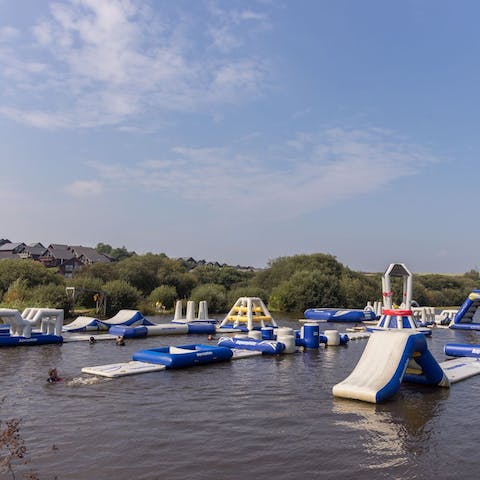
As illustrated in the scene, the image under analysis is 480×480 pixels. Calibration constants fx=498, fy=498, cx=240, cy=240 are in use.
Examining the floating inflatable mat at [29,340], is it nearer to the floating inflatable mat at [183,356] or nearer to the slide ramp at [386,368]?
the floating inflatable mat at [183,356]

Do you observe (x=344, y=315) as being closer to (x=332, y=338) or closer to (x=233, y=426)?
(x=332, y=338)

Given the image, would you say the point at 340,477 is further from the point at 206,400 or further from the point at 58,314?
the point at 58,314

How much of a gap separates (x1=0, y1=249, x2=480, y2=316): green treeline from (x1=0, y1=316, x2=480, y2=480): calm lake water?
935 inches

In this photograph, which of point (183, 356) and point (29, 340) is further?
point (29, 340)

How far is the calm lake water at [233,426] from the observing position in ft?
32.8

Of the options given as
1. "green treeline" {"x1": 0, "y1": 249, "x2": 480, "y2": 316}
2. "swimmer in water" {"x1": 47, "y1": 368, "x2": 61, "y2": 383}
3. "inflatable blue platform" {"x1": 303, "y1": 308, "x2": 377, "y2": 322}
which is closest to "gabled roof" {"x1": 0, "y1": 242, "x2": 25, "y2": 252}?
"green treeline" {"x1": 0, "y1": 249, "x2": 480, "y2": 316}

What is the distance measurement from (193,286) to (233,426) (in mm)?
53228

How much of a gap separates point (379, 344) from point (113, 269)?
46984mm

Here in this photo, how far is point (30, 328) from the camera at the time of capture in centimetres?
2550

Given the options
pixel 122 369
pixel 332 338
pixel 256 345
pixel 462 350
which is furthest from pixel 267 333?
pixel 122 369

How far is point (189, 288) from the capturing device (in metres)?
65.2

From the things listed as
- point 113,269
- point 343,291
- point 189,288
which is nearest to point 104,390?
point 113,269

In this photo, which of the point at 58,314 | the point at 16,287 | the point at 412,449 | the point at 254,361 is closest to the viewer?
the point at 412,449

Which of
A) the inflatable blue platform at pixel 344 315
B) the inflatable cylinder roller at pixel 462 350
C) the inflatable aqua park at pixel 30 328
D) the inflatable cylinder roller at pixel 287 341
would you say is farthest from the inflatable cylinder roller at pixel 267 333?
the inflatable blue platform at pixel 344 315
